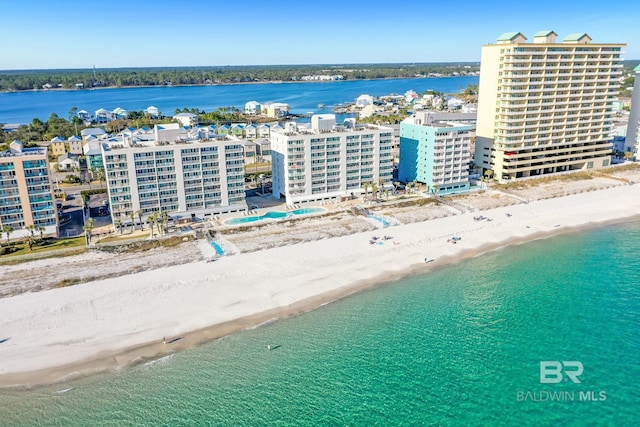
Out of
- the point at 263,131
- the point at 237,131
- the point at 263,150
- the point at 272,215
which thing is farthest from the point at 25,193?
→ the point at 263,131

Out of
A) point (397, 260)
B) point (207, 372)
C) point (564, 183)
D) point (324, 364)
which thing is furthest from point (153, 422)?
point (564, 183)

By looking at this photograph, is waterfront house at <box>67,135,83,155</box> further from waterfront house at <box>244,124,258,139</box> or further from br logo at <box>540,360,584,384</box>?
br logo at <box>540,360,584,384</box>

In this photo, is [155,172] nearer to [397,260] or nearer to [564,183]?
[397,260]

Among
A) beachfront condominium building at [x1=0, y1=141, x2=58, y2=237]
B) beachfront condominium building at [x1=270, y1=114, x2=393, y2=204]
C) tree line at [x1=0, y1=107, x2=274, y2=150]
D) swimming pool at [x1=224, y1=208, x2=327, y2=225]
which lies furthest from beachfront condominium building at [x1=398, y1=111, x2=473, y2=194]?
tree line at [x1=0, y1=107, x2=274, y2=150]

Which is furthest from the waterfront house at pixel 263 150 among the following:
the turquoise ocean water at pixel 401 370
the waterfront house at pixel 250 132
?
the turquoise ocean water at pixel 401 370

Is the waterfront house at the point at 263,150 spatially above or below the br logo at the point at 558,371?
above

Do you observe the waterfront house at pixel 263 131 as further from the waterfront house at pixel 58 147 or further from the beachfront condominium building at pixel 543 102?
the beachfront condominium building at pixel 543 102
